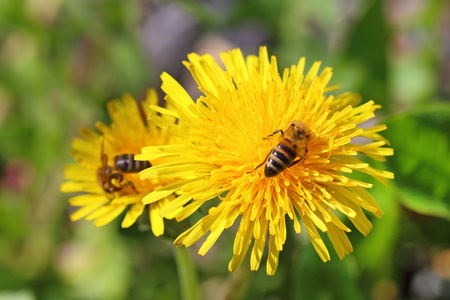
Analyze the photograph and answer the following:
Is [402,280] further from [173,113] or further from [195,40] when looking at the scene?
[195,40]

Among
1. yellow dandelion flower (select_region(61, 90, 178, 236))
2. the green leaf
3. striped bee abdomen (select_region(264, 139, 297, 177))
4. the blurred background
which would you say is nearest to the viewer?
striped bee abdomen (select_region(264, 139, 297, 177))

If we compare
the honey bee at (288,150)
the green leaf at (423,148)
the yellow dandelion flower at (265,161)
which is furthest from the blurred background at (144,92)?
the honey bee at (288,150)

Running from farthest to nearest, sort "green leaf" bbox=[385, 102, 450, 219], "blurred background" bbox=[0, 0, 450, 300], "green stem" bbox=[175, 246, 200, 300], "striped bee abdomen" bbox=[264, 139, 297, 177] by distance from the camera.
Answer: "blurred background" bbox=[0, 0, 450, 300] → "green leaf" bbox=[385, 102, 450, 219] → "green stem" bbox=[175, 246, 200, 300] → "striped bee abdomen" bbox=[264, 139, 297, 177]

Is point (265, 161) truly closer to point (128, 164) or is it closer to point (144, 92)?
point (128, 164)

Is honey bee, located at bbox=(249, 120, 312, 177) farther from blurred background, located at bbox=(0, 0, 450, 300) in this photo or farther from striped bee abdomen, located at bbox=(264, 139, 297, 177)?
blurred background, located at bbox=(0, 0, 450, 300)

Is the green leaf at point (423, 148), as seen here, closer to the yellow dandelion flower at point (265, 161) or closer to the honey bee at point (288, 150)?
the yellow dandelion flower at point (265, 161)

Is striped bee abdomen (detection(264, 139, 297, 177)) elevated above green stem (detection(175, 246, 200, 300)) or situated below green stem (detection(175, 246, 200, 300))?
above

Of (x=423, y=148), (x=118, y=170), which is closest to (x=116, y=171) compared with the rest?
(x=118, y=170)

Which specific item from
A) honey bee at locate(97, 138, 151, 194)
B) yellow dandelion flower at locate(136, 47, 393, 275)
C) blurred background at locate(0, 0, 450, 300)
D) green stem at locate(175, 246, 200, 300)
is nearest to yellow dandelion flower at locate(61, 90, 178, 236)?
honey bee at locate(97, 138, 151, 194)
